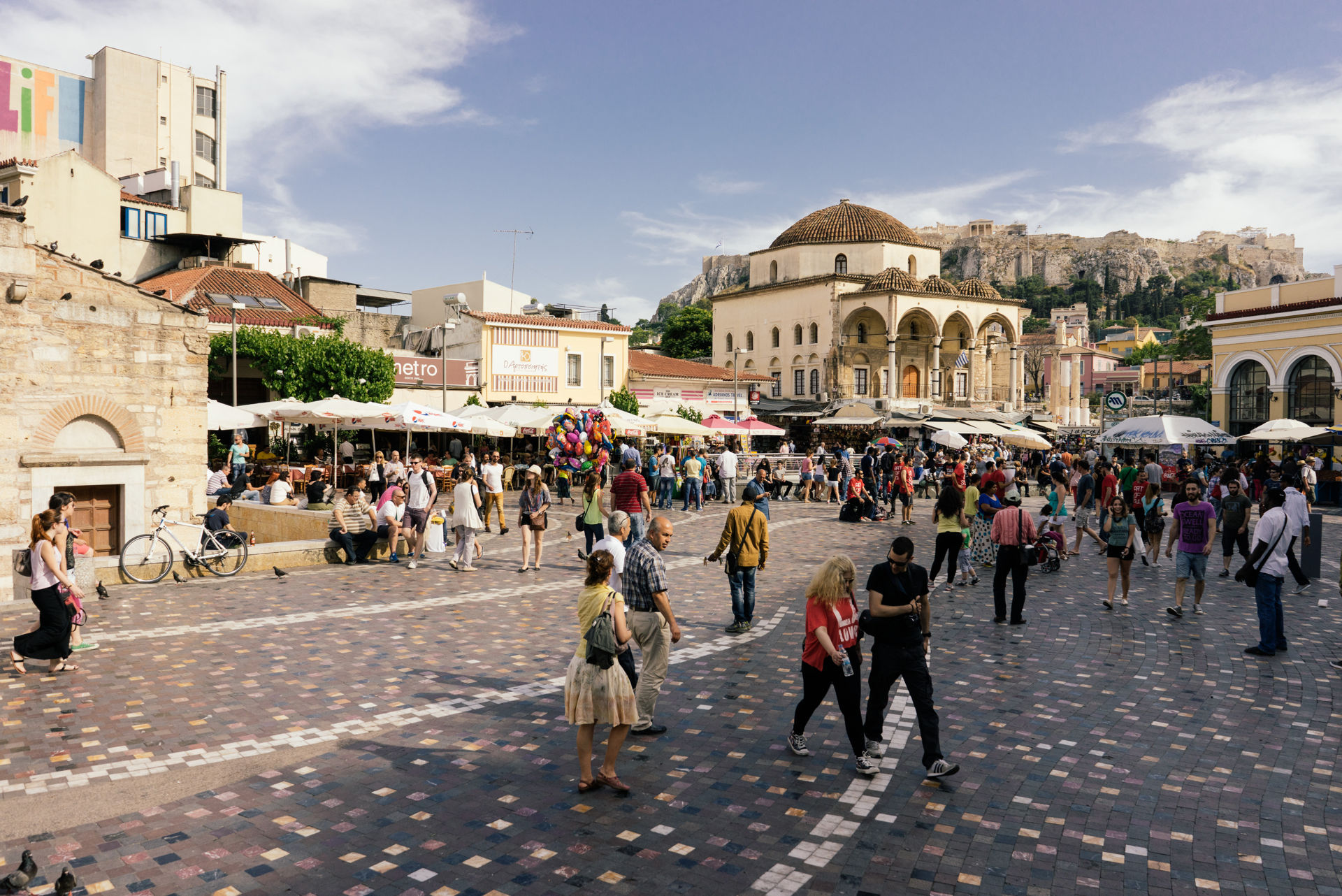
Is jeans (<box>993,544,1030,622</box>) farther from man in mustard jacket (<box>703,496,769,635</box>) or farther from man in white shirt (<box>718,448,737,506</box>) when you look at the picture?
man in white shirt (<box>718,448,737,506</box>)

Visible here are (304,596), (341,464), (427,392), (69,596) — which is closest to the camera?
(69,596)

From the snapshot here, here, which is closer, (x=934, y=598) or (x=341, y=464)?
(x=934, y=598)

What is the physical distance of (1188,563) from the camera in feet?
35.0

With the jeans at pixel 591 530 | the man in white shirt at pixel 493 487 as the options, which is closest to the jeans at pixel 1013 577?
the jeans at pixel 591 530

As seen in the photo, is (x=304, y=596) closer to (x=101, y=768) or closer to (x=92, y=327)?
(x=92, y=327)

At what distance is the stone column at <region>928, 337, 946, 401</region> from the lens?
53.5 metres

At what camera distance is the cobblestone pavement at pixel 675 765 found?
4629 mm

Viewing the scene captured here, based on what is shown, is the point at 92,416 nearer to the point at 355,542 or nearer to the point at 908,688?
the point at 355,542

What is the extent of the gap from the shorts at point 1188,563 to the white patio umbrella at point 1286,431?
19.1 metres

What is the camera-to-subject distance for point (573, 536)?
17547 mm

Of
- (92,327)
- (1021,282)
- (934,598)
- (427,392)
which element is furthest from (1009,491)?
(1021,282)

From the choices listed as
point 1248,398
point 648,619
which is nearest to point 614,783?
point 648,619

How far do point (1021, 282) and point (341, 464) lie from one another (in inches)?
6568

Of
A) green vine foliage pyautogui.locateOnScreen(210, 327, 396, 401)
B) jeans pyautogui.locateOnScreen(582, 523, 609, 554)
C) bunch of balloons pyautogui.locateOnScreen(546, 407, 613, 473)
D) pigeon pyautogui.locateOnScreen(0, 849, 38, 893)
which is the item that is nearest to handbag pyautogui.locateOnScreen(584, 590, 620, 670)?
pigeon pyautogui.locateOnScreen(0, 849, 38, 893)
